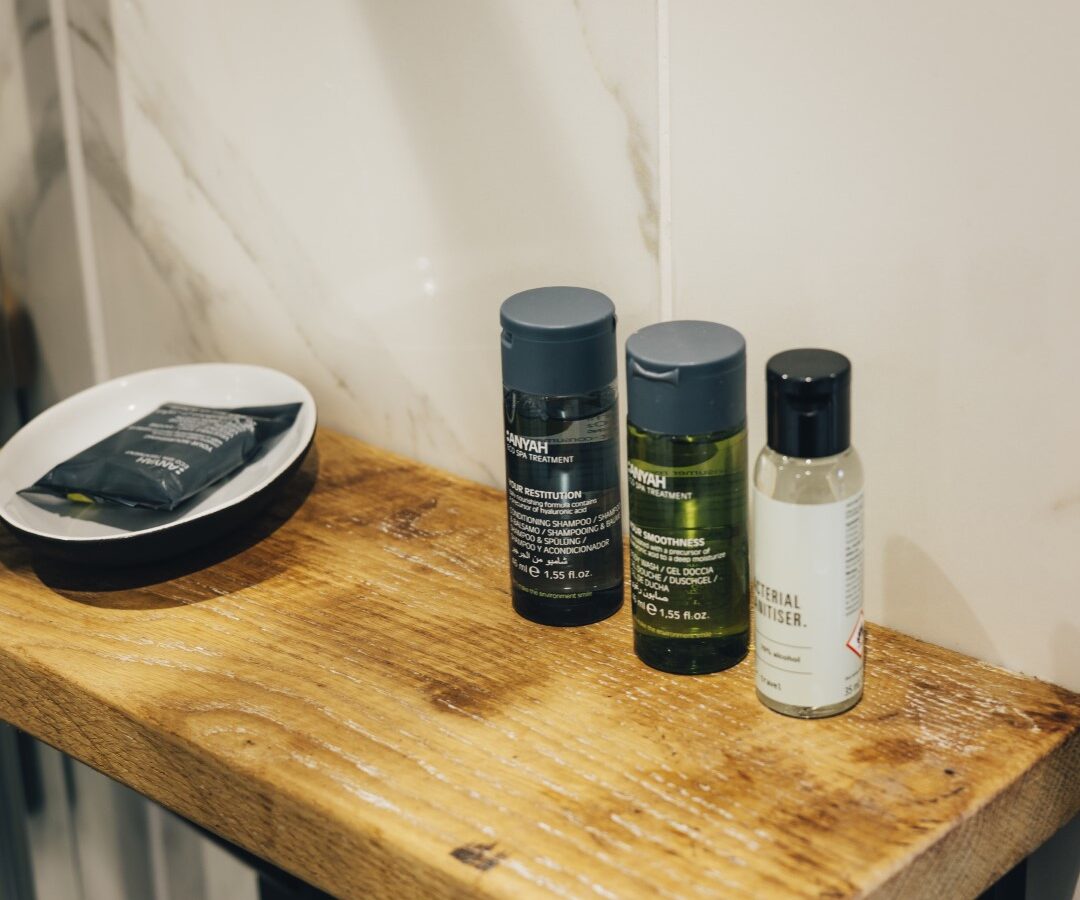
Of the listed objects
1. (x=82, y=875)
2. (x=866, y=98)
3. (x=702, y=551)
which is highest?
(x=866, y=98)

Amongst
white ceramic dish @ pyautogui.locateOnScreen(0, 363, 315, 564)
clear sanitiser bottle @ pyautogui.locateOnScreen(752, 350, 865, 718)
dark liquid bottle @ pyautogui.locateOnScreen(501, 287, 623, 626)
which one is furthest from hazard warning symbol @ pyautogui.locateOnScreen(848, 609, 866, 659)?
white ceramic dish @ pyautogui.locateOnScreen(0, 363, 315, 564)

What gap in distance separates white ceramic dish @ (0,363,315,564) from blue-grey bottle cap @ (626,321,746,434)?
0.25 m

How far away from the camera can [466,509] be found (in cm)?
74

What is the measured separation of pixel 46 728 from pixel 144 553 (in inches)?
3.9

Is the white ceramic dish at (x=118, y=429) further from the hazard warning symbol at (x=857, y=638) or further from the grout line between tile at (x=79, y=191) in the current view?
the hazard warning symbol at (x=857, y=638)

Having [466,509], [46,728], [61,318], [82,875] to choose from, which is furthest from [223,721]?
[82,875]

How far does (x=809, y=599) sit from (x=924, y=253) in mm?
146

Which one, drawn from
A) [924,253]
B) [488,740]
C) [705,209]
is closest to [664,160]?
[705,209]

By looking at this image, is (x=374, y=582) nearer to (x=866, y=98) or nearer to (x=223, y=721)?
(x=223, y=721)

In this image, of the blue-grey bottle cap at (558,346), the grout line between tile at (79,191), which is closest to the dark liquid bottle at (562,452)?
the blue-grey bottle cap at (558,346)

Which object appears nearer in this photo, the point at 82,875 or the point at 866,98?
the point at 866,98

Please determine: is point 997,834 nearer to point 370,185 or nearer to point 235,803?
point 235,803

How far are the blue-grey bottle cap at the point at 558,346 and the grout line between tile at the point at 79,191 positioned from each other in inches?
18.9

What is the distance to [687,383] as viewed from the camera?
0.52 m
